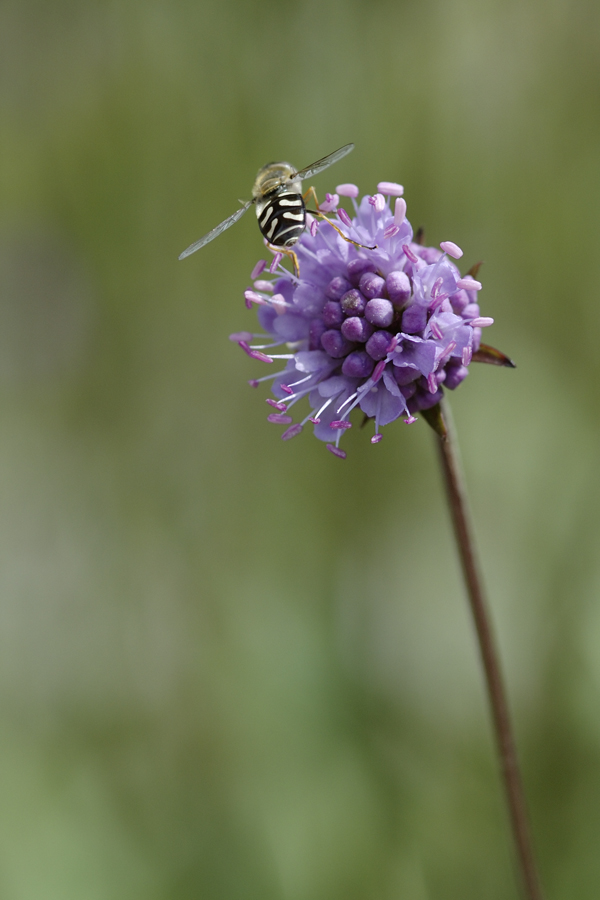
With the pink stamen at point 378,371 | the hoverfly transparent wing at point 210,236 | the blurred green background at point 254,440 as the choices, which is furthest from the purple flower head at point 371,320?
the blurred green background at point 254,440

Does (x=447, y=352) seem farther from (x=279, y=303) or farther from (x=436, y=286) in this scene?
(x=279, y=303)

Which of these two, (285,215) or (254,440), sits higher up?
(285,215)

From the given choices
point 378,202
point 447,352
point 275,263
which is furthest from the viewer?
point 275,263

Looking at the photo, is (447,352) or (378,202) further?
(378,202)

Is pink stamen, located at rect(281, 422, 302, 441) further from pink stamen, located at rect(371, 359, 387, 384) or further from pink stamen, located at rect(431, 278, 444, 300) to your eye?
pink stamen, located at rect(431, 278, 444, 300)

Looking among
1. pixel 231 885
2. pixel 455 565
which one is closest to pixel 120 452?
pixel 455 565

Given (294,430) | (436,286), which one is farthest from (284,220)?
(294,430)

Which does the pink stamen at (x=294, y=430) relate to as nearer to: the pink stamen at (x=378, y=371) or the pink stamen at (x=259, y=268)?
the pink stamen at (x=378, y=371)

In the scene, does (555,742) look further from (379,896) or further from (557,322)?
(557,322)
